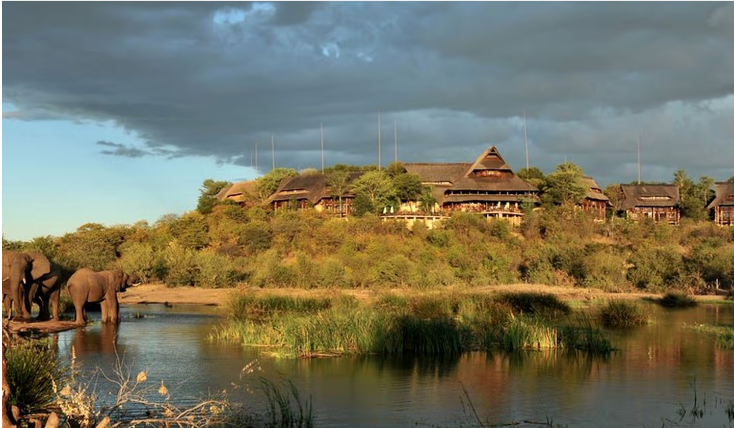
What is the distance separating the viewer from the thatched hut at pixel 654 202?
90.6 m

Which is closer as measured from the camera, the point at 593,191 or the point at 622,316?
the point at 622,316

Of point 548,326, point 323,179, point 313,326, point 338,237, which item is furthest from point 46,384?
point 323,179

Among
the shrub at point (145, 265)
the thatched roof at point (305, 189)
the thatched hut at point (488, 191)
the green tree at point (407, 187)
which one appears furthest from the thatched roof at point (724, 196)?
the shrub at point (145, 265)

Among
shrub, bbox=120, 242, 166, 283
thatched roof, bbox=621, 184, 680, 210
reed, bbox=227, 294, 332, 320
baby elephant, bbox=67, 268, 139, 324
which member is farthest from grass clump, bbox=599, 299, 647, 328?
thatched roof, bbox=621, 184, 680, 210

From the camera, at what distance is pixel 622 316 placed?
30.9 m

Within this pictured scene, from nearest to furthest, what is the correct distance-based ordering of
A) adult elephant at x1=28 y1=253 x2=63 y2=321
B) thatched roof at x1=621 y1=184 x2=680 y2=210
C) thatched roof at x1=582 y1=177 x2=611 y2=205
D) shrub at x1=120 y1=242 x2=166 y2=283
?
adult elephant at x1=28 y1=253 x2=63 y2=321
shrub at x1=120 y1=242 x2=166 y2=283
thatched roof at x1=582 y1=177 x2=611 y2=205
thatched roof at x1=621 y1=184 x2=680 y2=210

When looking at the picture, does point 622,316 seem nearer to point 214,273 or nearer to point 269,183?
point 214,273

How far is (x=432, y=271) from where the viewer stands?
160ft

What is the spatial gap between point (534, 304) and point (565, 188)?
46077 millimetres

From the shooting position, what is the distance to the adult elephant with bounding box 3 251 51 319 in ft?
88.8

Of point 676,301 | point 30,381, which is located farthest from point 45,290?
point 676,301

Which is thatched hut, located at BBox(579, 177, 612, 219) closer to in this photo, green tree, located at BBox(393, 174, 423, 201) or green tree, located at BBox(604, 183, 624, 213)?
green tree, located at BBox(604, 183, 624, 213)

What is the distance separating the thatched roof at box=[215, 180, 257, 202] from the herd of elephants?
2323 inches

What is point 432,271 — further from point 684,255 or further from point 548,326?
point 548,326
